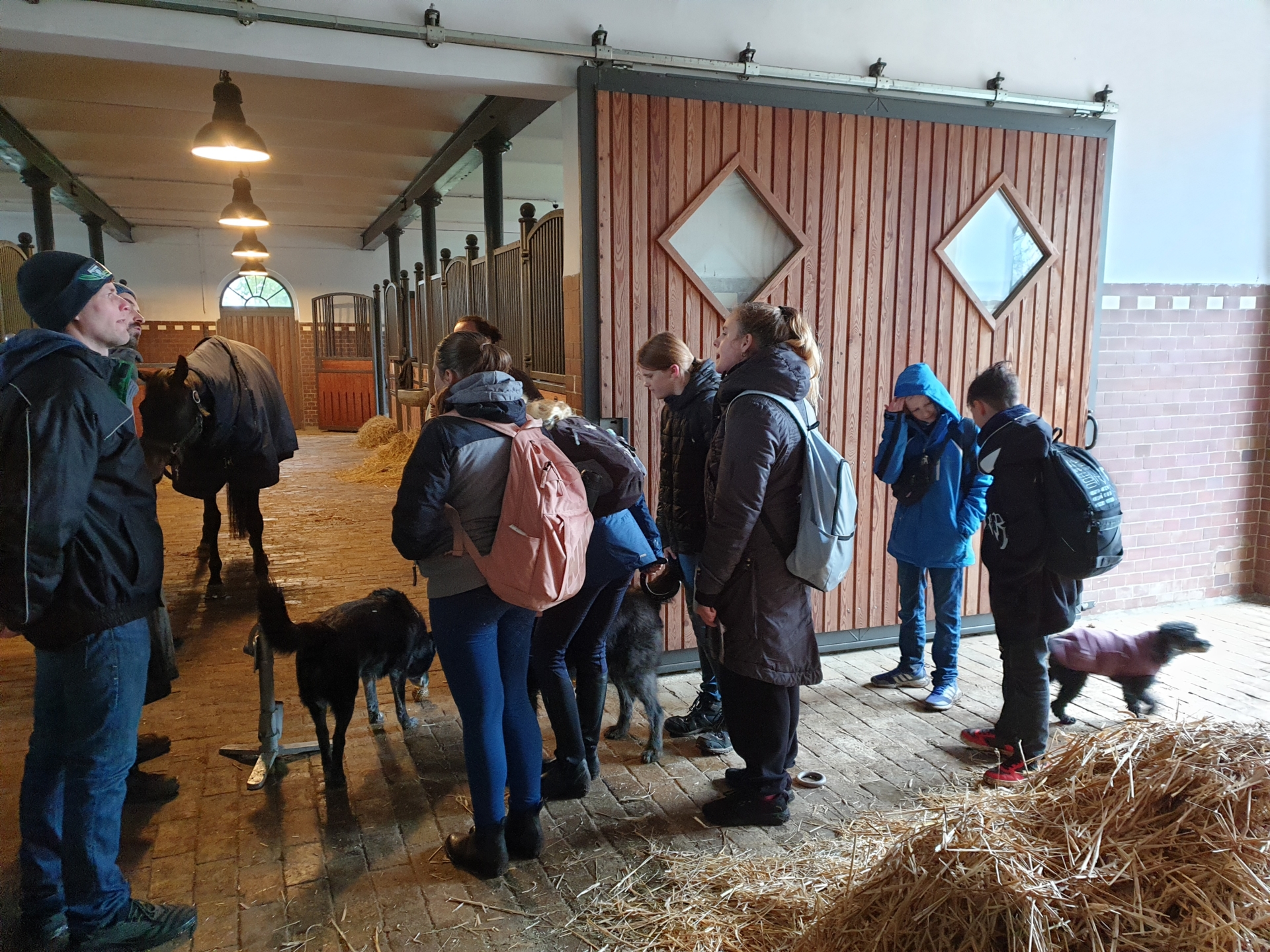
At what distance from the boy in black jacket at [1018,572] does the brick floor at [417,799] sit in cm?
28

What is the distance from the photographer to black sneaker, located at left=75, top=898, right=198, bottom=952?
6.84 ft

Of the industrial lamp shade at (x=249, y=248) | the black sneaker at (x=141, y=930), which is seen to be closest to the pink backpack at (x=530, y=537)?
the black sneaker at (x=141, y=930)

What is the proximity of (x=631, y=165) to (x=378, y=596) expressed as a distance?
7.11 feet

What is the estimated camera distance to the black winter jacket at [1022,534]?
9.34 ft

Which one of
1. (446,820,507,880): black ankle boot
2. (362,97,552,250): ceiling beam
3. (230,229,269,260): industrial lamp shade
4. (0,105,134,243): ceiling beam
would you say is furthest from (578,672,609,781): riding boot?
(230,229,269,260): industrial lamp shade

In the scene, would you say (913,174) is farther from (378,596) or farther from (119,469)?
(119,469)

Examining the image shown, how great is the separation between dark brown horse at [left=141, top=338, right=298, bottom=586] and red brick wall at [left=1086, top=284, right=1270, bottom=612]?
4.81m

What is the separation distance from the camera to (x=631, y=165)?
12.5 feet

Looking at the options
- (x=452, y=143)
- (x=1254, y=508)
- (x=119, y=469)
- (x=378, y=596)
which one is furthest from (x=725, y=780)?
(x=452, y=143)

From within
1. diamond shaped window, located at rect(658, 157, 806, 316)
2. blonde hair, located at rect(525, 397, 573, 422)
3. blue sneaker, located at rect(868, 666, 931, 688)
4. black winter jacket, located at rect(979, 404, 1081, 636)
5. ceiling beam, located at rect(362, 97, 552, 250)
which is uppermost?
ceiling beam, located at rect(362, 97, 552, 250)

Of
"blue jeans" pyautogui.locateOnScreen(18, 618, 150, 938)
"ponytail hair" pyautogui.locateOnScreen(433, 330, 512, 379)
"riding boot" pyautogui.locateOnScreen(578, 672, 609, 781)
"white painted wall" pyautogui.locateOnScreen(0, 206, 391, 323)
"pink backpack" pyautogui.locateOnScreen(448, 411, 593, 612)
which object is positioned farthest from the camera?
"white painted wall" pyautogui.locateOnScreen(0, 206, 391, 323)

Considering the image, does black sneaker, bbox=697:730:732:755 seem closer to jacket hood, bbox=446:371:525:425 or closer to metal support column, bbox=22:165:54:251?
jacket hood, bbox=446:371:525:425

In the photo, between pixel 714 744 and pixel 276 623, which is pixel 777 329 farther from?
pixel 276 623

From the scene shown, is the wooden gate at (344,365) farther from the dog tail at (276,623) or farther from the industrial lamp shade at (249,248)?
the dog tail at (276,623)
